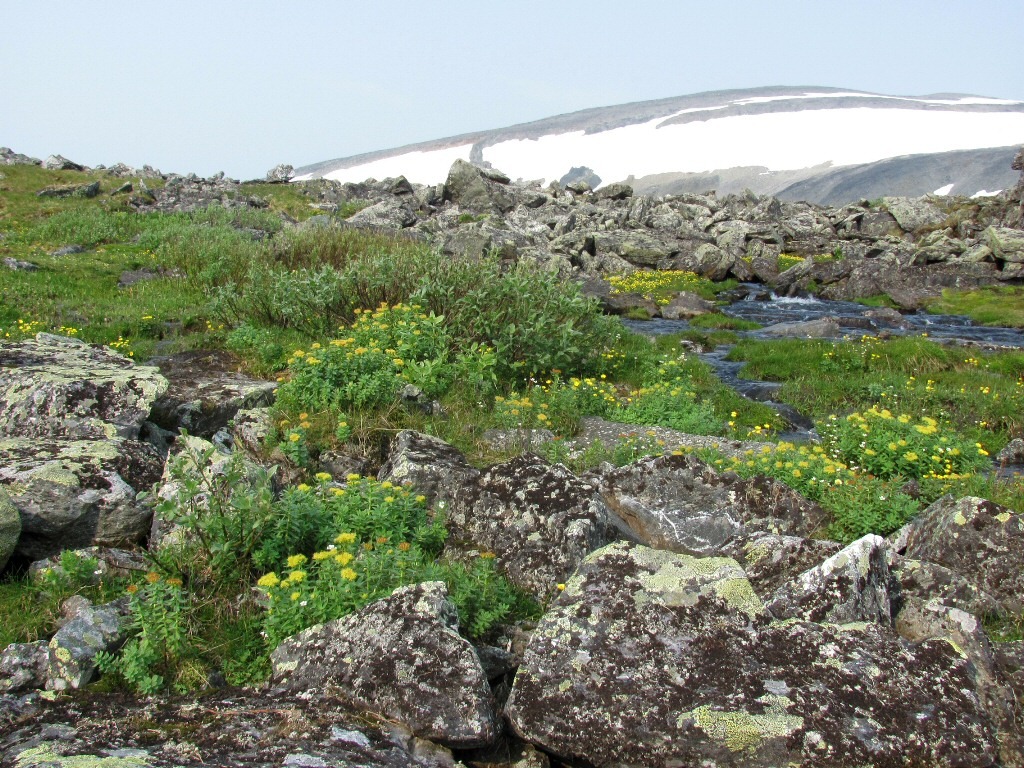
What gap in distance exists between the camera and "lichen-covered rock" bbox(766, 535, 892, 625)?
3.75 meters

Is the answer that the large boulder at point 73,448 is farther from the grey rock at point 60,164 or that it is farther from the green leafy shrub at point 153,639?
the grey rock at point 60,164

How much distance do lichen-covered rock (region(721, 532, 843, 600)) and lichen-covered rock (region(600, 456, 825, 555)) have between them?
2.31 ft

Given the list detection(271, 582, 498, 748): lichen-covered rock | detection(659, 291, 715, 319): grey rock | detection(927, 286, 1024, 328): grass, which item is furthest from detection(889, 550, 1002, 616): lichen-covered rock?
detection(927, 286, 1024, 328): grass

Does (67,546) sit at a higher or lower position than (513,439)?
higher

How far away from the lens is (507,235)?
78.4 feet

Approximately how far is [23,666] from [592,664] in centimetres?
255

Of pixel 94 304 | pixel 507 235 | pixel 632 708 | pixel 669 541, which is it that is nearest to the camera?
pixel 632 708

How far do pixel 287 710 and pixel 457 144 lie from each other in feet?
250

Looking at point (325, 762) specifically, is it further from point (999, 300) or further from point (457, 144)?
point (457, 144)

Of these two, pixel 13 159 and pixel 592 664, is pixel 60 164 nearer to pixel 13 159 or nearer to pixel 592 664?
pixel 13 159

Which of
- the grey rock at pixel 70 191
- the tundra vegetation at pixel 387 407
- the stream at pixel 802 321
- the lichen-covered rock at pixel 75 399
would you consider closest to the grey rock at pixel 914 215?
the stream at pixel 802 321

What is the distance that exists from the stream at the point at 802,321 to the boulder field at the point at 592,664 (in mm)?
6439

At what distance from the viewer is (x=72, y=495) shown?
4.69 m

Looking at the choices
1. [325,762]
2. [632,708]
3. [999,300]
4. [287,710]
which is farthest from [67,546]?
[999,300]
